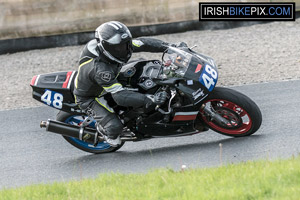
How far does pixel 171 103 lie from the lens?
683 cm

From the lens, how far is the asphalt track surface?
6.70 metres

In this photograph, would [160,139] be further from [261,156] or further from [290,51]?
[290,51]

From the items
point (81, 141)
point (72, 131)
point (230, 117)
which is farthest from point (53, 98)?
point (230, 117)

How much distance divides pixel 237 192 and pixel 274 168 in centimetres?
69

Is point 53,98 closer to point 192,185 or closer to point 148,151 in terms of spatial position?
point 148,151

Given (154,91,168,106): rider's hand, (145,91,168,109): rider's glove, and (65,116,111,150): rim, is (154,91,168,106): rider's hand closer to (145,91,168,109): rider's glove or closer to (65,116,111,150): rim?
(145,91,168,109): rider's glove

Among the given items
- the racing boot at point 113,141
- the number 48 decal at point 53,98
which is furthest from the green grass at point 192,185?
the number 48 decal at point 53,98

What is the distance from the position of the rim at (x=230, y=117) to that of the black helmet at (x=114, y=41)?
121cm

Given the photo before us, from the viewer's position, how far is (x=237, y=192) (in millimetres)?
4703

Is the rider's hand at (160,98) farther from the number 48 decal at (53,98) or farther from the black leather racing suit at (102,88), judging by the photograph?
the number 48 decal at (53,98)

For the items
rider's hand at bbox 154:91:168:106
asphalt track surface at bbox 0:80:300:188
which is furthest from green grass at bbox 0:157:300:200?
rider's hand at bbox 154:91:168:106

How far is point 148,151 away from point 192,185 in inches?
92.6

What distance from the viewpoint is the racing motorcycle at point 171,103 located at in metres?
6.60

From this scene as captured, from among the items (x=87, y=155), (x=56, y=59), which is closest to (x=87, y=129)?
(x=87, y=155)
